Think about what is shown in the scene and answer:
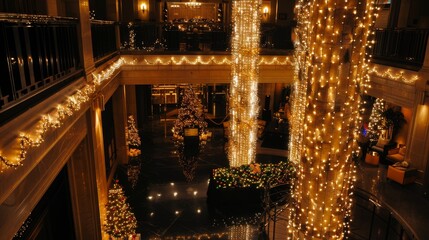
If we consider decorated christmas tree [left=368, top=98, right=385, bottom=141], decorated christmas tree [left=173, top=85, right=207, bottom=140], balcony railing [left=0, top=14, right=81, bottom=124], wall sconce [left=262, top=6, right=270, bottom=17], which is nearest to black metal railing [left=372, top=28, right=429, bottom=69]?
decorated christmas tree [left=368, top=98, right=385, bottom=141]

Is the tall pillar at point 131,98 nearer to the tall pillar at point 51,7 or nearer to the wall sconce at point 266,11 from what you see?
the wall sconce at point 266,11

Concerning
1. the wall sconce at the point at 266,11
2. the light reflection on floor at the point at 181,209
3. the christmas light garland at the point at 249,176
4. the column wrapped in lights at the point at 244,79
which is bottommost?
the light reflection on floor at the point at 181,209

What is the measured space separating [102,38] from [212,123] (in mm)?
8731

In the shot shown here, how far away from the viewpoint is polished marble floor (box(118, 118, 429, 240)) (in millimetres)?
7449

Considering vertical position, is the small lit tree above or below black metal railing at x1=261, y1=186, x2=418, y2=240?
above

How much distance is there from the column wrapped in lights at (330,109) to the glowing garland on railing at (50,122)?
104 inches

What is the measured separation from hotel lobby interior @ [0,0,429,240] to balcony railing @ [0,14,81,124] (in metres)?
0.02

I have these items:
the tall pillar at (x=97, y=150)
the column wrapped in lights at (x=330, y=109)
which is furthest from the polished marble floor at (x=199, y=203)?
the column wrapped in lights at (x=330, y=109)

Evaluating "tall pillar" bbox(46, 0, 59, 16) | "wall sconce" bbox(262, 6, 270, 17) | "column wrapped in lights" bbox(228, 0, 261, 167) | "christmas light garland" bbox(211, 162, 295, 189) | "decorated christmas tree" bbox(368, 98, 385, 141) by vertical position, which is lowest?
"christmas light garland" bbox(211, 162, 295, 189)

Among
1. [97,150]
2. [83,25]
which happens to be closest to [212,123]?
[97,150]

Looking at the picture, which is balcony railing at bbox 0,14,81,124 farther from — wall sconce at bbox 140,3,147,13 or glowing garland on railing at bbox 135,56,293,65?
wall sconce at bbox 140,3,147,13

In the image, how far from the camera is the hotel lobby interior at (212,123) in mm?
3188

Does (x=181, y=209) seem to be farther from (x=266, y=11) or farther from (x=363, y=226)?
(x=266, y=11)

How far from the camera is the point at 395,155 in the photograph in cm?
1138
